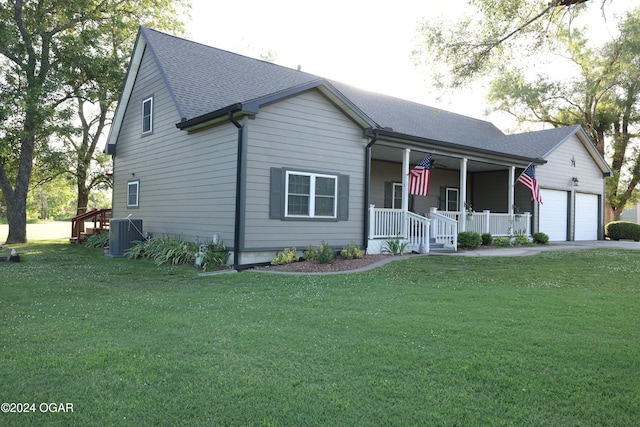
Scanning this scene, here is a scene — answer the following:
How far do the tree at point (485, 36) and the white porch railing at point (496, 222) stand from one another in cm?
483

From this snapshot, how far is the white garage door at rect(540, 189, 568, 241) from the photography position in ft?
58.5

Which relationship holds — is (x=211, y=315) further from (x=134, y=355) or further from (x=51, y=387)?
(x=51, y=387)

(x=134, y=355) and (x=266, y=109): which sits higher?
(x=266, y=109)

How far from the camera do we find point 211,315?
5422mm

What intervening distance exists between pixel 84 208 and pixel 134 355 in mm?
20384

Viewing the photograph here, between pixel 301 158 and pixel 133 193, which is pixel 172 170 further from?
pixel 301 158

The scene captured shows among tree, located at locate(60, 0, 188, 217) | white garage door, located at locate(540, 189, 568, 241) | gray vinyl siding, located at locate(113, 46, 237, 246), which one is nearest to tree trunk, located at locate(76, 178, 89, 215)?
tree, located at locate(60, 0, 188, 217)

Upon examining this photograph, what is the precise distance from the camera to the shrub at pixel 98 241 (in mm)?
15625

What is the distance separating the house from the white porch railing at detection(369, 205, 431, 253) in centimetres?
3

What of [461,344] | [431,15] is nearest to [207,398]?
[461,344]

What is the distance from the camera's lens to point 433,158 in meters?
15.3

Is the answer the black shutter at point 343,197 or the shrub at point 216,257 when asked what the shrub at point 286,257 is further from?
the black shutter at point 343,197

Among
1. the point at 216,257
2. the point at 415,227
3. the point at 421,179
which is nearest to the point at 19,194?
the point at 216,257

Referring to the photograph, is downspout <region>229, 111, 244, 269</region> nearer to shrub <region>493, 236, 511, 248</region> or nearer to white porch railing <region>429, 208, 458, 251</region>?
white porch railing <region>429, 208, 458, 251</region>
